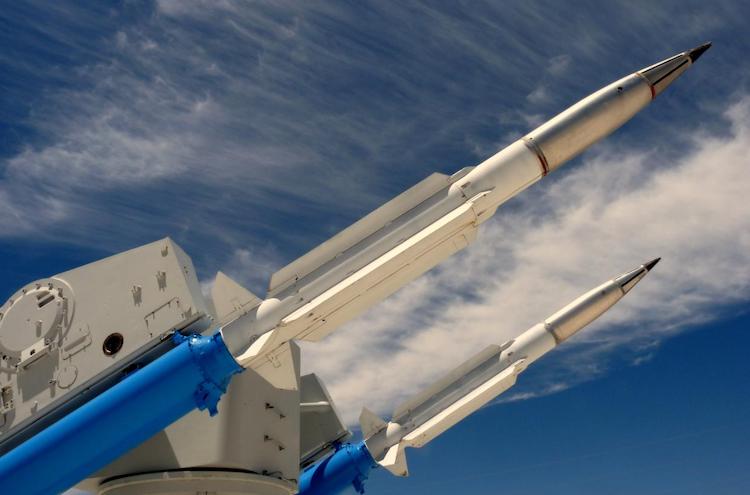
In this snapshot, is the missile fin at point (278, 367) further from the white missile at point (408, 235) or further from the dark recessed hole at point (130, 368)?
the dark recessed hole at point (130, 368)

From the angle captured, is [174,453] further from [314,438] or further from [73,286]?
[314,438]

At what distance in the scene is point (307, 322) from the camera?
46.3 ft

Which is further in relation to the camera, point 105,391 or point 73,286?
point 73,286

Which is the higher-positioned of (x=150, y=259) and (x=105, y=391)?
(x=150, y=259)

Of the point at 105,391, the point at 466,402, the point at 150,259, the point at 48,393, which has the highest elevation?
the point at 150,259

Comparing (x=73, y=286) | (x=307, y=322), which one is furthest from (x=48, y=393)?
(x=307, y=322)

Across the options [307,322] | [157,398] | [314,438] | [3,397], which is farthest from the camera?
[314,438]

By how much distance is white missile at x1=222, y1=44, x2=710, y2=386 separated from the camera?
1411 centimetres

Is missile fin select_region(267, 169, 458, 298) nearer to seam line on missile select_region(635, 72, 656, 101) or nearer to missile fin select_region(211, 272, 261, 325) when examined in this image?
missile fin select_region(211, 272, 261, 325)

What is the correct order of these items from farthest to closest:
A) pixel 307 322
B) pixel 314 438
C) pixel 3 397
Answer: pixel 314 438 < pixel 3 397 < pixel 307 322

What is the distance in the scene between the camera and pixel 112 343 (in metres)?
14.6

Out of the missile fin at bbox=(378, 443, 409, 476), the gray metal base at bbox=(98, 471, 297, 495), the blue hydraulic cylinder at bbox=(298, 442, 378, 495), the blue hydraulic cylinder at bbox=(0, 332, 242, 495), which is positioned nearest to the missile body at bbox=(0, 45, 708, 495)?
the blue hydraulic cylinder at bbox=(0, 332, 242, 495)

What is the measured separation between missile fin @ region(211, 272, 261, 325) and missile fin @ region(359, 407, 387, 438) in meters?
7.68

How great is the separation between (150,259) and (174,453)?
12.8 ft
